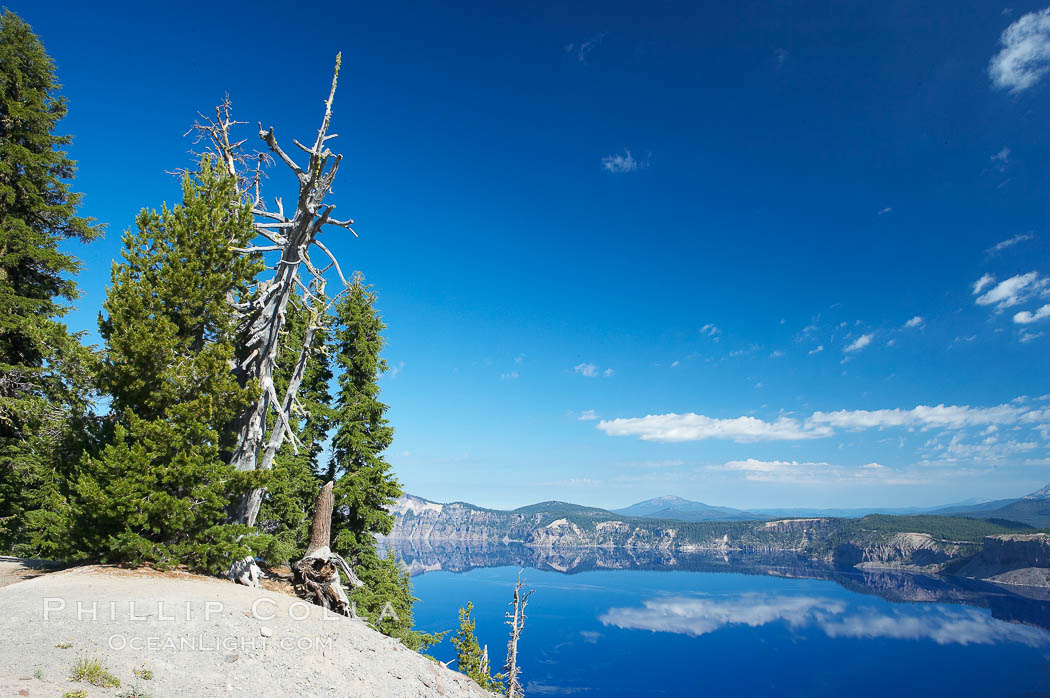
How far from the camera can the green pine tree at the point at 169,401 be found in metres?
10.5

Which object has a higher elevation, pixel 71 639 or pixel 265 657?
pixel 71 639

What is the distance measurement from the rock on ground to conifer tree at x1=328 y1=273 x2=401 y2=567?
34.6 ft

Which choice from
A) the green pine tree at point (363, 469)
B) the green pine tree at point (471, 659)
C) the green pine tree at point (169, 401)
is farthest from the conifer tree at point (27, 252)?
the green pine tree at point (471, 659)

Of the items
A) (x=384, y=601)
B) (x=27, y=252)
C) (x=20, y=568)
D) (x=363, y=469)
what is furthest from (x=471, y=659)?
(x=27, y=252)

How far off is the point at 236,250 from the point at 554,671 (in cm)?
7917

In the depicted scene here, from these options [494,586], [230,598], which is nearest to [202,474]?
[230,598]

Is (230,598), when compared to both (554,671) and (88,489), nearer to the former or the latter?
(88,489)

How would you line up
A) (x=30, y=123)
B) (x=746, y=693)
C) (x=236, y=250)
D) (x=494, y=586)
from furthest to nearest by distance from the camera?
(x=494, y=586), (x=746, y=693), (x=30, y=123), (x=236, y=250)

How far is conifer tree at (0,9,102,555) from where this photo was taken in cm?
1473

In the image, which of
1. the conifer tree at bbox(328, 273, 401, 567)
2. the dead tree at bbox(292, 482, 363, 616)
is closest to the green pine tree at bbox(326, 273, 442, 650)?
the conifer tree at bbox(328, 273, 401, 567)

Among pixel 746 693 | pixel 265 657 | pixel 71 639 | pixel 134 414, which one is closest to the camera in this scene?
pixel 71 639

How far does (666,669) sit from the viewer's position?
77.3 metres

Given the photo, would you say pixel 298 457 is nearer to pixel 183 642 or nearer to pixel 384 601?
pixel 384 601

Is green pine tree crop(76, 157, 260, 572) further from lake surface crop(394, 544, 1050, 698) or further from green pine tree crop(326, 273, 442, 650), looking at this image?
lake surface crop(394, 544, 1050, 698)
